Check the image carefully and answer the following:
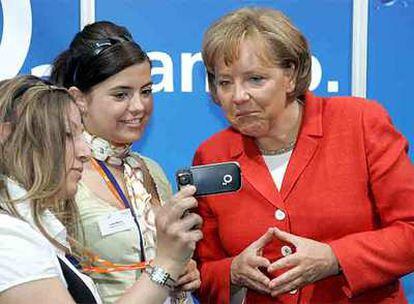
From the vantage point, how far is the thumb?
5.45ft

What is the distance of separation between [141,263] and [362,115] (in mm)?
662

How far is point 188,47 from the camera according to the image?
99.8 inches

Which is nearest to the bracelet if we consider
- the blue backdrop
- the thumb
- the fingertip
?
the fingertip

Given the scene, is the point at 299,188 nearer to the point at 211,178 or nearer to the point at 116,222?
the point at 211,178

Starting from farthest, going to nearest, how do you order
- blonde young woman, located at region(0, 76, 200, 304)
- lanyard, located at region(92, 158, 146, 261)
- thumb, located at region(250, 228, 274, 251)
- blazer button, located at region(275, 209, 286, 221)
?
lanyard, located at region(92, 158, 146, 261) < blazer button, located at region(275, 209, 286, 221) < thumb, located at region(250, 228, 274, 251) < blonde young woman, located at region(0, 76, 200, 304)

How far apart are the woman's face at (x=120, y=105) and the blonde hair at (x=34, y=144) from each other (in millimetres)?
581

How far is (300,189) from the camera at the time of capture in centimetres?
177

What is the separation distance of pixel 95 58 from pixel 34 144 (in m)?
0.64

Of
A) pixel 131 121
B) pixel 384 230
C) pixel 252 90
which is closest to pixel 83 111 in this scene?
pixel 131 121

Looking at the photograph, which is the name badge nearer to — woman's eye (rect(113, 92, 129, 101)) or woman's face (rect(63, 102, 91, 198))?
woman's eye (rect(113, 92, 129, 101))

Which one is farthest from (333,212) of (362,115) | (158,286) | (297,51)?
(158,286)

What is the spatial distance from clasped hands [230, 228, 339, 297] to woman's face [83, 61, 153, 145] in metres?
0.50

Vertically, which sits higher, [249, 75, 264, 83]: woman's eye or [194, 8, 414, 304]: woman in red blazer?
[249, 75, 264, 83]: woman's eye

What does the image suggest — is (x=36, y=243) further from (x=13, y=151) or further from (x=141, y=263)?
(x=141, y=263)
